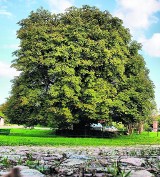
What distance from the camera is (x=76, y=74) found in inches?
1473

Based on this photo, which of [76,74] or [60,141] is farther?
[76,74]

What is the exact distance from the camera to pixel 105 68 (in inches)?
1480

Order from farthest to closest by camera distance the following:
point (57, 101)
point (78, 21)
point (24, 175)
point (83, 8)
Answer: point (83, 8) → point (78, 21) → point (57, 101) → point (24, 175)

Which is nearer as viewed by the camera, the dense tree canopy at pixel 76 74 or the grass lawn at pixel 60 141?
the grass lawn at pixel 60 141

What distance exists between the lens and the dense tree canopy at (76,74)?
35688 mm

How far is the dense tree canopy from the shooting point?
35688 mm

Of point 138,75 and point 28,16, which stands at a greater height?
point 28,16

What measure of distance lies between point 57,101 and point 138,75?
9454 mm

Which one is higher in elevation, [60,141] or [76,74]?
[76,74]

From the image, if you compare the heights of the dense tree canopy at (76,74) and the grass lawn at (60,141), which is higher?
the dense tree canopy at (76,74)

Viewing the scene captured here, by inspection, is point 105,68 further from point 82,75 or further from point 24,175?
point 24,175

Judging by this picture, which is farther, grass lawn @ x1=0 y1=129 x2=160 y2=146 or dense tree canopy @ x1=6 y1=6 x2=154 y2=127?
dense tree canopy @ x1=6 y1=6 x2=154 y2=127

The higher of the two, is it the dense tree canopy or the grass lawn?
the dense tree canopy

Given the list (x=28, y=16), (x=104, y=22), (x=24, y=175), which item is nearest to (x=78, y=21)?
(x=104, y=22)
